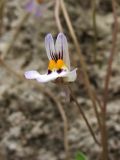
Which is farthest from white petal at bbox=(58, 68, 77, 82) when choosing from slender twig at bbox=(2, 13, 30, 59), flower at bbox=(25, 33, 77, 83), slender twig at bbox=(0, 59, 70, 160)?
slender twig at bbox=(2, 13, 30, 59)

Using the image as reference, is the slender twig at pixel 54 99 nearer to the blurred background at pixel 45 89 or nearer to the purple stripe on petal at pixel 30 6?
the blurred background at pixel 45 89

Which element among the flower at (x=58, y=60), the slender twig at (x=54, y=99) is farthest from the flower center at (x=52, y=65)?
the slender twig at (x=54, y=99)

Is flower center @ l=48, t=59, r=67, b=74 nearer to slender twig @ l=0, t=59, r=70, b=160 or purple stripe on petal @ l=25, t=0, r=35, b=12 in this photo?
slender twig @ l=0, t=59, r=70, b=160

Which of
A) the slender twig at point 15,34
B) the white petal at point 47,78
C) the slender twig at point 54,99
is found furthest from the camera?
the slender twig at point 15,34

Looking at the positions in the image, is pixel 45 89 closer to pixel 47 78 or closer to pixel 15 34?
pixel 15 34

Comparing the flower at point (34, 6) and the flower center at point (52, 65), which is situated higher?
the flower at point (34, 6)

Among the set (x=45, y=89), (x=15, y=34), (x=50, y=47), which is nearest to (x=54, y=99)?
(x=45, y=89)

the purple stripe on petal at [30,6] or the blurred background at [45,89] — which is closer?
the blurred background at [45,89]

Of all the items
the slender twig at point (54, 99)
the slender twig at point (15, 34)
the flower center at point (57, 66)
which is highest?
the slender twig at point (15, 34)
